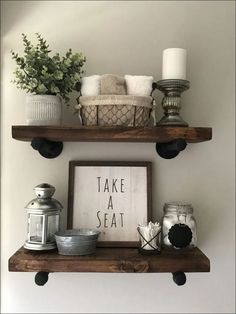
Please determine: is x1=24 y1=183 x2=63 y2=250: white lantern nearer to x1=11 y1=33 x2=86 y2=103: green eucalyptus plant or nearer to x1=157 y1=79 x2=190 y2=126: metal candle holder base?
x1=11 y1=33 x2=86 y2=103: green eucalyptus plant

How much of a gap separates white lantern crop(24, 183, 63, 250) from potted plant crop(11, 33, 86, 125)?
218 mm

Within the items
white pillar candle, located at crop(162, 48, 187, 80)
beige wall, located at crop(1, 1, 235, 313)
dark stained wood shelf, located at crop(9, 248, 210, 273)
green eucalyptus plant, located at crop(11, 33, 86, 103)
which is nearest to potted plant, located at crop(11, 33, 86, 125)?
green eucalyptus plant, located at crop(11, 33, 86, 103)

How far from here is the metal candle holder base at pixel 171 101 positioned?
3.82 ft

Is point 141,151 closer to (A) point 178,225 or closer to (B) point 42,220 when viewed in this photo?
(A) point 178,225

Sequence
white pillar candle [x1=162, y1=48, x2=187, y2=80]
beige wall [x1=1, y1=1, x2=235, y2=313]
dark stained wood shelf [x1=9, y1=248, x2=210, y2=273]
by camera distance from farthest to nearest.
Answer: beige wall [x1=1, y1=1, x2=235, y2=313] → white pillar candle [x1=162, y1=48, x2=187, y2=80] → dark stained wood shelf [x1=9, y1=248, x2=210, y2=273]

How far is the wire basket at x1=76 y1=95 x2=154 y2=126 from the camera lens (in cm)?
110

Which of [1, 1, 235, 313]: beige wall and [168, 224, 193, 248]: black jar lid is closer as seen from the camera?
[168, 224, 193, 248]: black jar lid

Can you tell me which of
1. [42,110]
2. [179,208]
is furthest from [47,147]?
[179,208]

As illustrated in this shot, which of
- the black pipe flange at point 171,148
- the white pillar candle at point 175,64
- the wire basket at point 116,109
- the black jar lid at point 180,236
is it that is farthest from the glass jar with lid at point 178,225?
the white pillar candle at point 175,64

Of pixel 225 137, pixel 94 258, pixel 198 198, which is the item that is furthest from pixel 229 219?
pixel 94 258

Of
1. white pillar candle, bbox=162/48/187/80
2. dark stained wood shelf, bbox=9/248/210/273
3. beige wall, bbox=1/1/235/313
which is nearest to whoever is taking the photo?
dark stained wood shelf, bbox=9/248/210/273

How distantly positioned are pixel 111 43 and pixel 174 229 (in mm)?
657

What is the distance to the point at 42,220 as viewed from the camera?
113 cm

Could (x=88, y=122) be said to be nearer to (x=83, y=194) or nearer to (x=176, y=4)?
(x=83, y=194)
